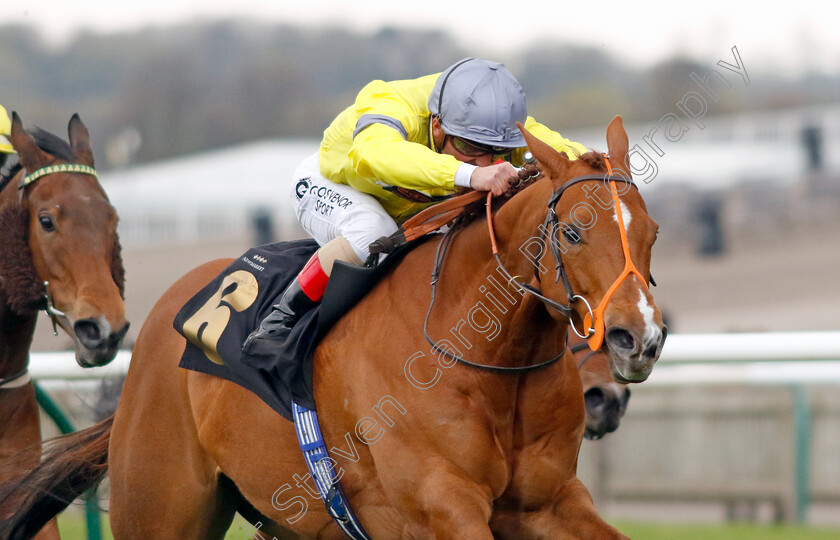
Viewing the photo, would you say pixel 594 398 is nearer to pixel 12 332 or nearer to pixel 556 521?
pixel 556 521

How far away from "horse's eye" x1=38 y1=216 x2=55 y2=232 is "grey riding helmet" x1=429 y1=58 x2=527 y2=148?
169 cm

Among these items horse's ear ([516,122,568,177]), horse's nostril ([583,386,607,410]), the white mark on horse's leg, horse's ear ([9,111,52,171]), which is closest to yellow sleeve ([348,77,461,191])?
horse's ear ([516,122,568,177])

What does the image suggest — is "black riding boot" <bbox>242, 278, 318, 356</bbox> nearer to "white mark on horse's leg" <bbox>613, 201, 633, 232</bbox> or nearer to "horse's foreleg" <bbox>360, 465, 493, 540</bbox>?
"horse's foreleg" <bbox>360, 465, 493, 540</bbox>

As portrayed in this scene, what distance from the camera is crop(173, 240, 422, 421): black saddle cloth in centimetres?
356

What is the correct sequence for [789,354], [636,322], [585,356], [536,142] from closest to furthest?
[636,322], [536,142], [585,356], [789,354]

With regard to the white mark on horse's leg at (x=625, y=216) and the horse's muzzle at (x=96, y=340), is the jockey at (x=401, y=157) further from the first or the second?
the horse's muzzle at (x=96, y=340)

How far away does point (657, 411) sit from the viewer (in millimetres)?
6500

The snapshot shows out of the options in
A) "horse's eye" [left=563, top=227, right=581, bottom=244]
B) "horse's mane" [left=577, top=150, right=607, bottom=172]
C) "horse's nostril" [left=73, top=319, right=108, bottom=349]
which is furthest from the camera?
"horse's nostril" [left=73, top=319, right=108, bottom=349]

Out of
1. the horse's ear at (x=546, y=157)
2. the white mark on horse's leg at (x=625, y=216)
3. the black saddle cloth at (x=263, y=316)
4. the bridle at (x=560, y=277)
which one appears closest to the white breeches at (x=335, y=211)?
the black saddle cloth at (x=263, y=316)

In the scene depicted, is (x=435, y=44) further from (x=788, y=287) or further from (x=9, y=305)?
(x=9, y=305)

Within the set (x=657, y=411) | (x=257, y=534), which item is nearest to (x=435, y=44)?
(x=657, y=411)

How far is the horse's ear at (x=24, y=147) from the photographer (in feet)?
14.4

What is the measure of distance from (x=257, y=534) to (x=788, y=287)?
60.2 ft

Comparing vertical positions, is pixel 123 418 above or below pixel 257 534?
above
